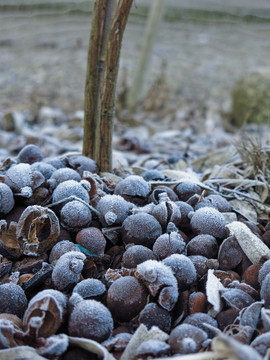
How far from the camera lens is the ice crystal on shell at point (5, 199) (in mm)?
1095

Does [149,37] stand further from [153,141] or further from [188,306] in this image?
[188,306]

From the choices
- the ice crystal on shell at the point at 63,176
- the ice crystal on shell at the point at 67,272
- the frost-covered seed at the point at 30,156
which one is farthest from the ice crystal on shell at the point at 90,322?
the frost-covered seed at the point at 30,156

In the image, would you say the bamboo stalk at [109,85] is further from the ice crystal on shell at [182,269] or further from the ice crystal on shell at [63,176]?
the ice crystal on shell at [182,269]

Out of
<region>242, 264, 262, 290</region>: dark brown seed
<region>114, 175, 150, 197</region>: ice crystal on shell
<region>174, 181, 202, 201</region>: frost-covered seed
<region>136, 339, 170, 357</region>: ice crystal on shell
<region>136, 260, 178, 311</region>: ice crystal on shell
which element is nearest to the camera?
<region>136, 339, 170, 357</region>: ice crystal on shell

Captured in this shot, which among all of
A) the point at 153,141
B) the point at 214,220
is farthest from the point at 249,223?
the point at 153,141

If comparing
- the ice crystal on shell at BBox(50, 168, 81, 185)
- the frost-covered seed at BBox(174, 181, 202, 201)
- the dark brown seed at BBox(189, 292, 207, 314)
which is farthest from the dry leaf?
the frost-covered seed at BBox(174, 181, 202, 201)

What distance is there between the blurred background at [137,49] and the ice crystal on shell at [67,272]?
3.44m

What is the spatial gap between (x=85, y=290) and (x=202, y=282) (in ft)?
0.95

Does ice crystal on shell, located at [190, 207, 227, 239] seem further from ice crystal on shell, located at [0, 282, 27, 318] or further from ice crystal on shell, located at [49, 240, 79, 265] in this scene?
ice crystal on shell, located at [0, 282, 27, 318]

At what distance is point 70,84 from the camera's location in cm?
533

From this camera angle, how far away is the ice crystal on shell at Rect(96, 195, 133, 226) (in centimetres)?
109

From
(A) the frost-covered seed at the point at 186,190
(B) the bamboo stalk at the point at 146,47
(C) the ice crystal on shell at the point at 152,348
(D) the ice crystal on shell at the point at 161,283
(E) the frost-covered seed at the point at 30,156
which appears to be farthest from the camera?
(B) the bamboo stalk at the point at 146,47

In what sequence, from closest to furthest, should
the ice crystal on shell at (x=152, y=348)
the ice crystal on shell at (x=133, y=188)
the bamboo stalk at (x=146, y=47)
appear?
the ice crystal on shell at (x=152, y=348) < the ice crystal on shell at (x=133, y=188) < the bamboo stalk at (x=146, y=47)

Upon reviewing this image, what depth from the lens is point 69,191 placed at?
3.77ft
